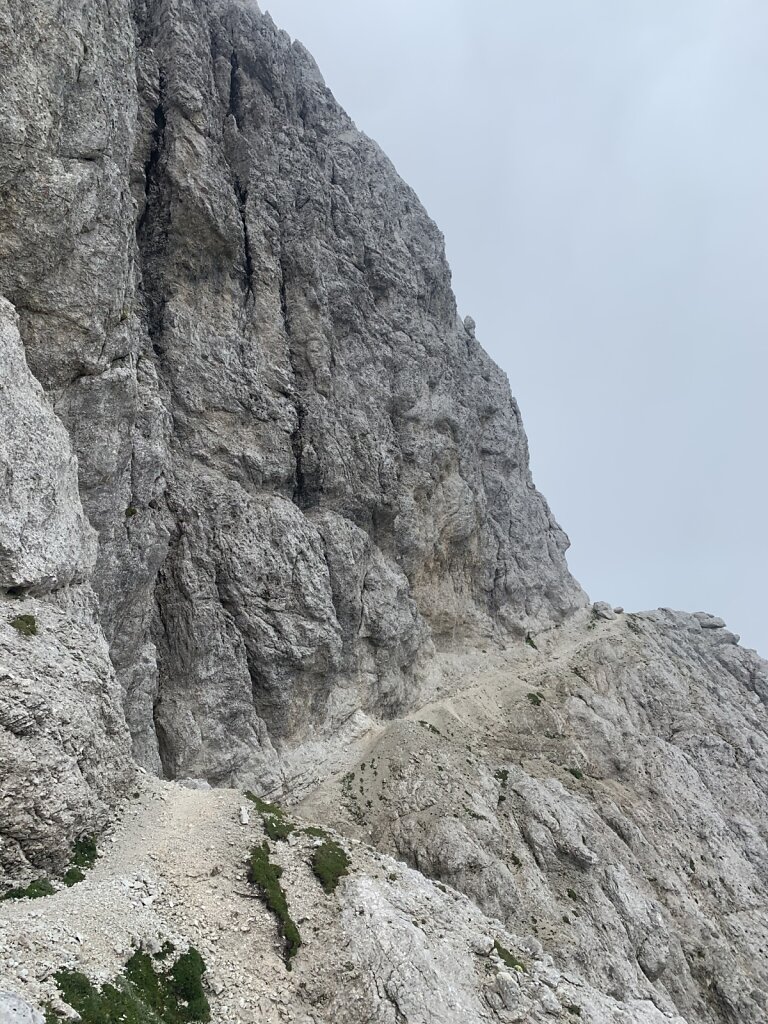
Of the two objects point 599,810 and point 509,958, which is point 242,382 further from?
point 599,810

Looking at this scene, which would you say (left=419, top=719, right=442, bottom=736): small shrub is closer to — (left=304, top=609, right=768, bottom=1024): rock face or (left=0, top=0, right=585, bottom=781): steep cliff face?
(left=304, top=609, right=768, bottom=1024): rock face

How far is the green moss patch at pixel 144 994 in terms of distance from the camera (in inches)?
605

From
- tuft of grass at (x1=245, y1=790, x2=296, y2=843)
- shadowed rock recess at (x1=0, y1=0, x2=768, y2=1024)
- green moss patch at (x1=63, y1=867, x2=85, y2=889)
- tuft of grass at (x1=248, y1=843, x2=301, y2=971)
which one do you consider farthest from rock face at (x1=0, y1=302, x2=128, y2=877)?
tuft of grass at (x1=245, y1=790, x2=296, y2=843)

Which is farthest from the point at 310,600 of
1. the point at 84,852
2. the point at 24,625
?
the point at 84,852

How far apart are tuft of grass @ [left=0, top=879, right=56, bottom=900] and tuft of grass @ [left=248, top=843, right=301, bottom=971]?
732 centimetres

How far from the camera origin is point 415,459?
219ft

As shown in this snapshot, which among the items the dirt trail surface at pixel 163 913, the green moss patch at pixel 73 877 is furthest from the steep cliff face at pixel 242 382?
the green moss patch at pixel 73 877

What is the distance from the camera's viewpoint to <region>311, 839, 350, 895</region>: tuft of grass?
25078mm

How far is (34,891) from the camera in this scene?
18.7m

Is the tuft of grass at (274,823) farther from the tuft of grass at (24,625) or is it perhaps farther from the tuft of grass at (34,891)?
the tuft of grass at (24,625)

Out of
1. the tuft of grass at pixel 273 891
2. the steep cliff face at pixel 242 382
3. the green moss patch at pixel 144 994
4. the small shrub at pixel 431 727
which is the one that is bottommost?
the green moss patch at pixel 144 994

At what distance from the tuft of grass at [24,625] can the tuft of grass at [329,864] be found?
14.6m

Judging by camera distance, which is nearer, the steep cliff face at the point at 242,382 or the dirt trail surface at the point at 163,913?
the dirt trail surface at the point at 163,913

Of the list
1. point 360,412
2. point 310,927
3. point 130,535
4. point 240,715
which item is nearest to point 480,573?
point 360,412
